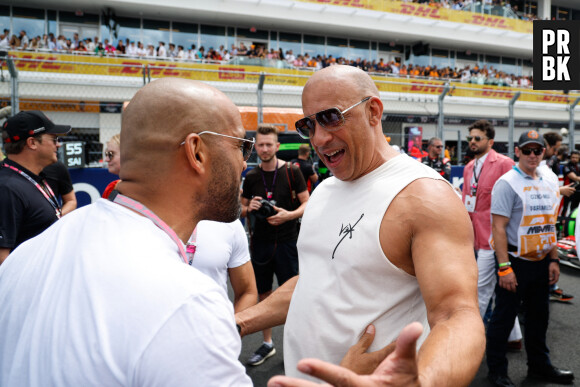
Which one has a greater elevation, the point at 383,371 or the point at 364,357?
the point at 383,371

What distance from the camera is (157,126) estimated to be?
3.55 ft

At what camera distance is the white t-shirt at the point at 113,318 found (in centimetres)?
78

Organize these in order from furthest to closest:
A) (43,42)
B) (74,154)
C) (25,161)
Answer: (43,42), (74,154), (25,161)

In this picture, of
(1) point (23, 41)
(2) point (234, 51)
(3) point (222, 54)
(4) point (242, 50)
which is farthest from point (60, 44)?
(4) point (242, 50)

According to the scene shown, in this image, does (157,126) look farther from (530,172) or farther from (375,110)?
(530,172)

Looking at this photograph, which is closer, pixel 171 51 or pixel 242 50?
pixel 171 51

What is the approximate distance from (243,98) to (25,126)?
28.8ft

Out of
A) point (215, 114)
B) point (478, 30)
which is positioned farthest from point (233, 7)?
point (215, 114)

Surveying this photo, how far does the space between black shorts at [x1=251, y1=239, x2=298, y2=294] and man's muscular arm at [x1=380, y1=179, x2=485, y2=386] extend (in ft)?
9.64

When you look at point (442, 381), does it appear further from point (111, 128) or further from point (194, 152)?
point (111, 128)

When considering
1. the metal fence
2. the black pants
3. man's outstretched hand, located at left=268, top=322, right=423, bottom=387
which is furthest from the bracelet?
the metal fence

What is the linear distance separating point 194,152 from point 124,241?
1.05ft

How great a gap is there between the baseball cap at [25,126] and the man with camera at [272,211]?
192 centimetres

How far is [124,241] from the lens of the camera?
0.91 meters
